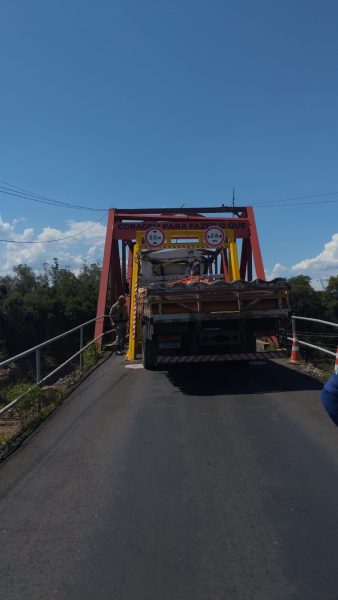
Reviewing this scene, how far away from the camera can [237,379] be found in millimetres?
10570

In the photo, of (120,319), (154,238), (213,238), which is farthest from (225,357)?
(213,238)

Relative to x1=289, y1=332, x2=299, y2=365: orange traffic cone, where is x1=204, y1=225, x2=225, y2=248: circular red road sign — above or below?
above

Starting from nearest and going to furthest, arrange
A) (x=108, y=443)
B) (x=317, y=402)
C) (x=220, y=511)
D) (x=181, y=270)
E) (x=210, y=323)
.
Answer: (x=220, y=511)
(x=108, y=443)
(x=317, y=402)
(x=210, y=323)
(x=181, y=270)

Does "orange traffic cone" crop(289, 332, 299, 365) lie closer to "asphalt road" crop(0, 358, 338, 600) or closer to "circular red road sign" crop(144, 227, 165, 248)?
"asphalt road" crop(0, 358, 338, 600)

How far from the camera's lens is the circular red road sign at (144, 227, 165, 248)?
17.4 m

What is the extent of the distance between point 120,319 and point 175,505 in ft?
41.6

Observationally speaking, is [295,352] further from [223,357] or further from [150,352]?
[150,352]

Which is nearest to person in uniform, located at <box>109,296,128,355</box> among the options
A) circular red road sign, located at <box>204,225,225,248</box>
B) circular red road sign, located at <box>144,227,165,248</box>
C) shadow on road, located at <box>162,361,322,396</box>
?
circular red road sign, located at <box>144,227,165,248</box>

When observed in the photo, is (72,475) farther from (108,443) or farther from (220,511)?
(220,511)

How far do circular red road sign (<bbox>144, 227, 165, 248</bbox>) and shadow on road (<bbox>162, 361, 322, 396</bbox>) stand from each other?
587 centimetres

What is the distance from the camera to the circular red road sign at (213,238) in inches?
717

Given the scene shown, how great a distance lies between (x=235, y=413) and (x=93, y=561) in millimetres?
4248

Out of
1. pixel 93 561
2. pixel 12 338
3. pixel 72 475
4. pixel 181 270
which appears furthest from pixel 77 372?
pixel 12 338

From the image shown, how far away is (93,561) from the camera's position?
3.60 meters
